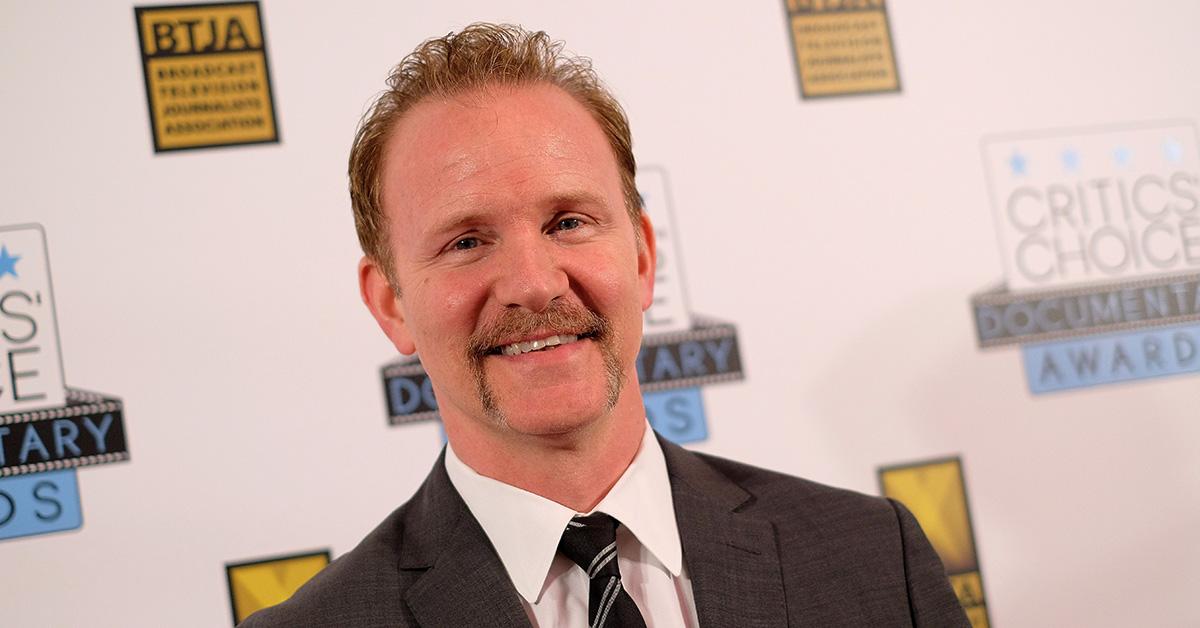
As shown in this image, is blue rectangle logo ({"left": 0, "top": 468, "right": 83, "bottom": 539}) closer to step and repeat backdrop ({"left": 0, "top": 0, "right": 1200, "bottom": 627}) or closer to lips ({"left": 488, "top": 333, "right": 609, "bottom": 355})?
step and repeat backdrop ({"left": 0, "top": 0, "right": 1200, "bottom": 627})

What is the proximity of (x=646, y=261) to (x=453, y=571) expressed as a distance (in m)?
0.45

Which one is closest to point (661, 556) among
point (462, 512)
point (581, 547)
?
point (581, 547)

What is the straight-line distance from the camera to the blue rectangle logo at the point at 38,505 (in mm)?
1728

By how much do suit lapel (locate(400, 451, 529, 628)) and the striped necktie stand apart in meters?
0.08

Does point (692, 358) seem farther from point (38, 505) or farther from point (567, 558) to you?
point (38, 505)

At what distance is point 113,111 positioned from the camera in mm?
1825

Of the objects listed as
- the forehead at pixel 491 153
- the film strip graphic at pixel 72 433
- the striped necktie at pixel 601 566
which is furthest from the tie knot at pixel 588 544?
the film strip graphic at pixel 72 433

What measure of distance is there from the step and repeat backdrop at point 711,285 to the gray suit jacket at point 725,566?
50 centimetres

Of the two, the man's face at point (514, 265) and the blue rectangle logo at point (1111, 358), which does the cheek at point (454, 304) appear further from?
the blue rectangle logo at point (1111, 358)

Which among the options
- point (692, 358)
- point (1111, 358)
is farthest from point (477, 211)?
point (1111, 358)

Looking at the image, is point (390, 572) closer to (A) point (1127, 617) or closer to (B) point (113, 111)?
(B) point (113, 111)

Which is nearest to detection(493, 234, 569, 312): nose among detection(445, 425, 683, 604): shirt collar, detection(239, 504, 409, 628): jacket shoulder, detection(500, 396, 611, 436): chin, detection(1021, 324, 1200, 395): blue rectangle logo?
detection(500, 396, 611, 436): chin

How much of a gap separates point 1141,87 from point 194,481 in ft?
6.07

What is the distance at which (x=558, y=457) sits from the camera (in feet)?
4.28
